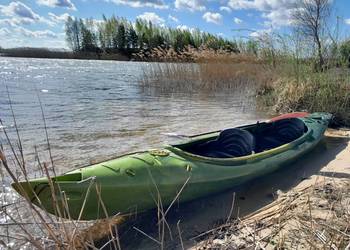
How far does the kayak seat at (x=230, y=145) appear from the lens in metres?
4.36

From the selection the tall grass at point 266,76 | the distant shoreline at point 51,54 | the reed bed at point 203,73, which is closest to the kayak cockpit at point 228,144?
the tall grass at point 266,76

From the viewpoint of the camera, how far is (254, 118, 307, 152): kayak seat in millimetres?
5268

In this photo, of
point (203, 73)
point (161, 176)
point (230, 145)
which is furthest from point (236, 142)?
point (203, 73)

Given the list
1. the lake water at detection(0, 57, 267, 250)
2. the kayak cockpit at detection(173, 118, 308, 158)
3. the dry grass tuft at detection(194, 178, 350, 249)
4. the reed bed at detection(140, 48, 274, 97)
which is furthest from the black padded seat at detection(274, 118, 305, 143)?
the reed bed at detection(140, 48, 274, 97)

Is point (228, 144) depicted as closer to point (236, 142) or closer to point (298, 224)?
point (236, 142)

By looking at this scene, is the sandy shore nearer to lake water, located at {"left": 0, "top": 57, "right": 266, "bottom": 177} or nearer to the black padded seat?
the black padded seat

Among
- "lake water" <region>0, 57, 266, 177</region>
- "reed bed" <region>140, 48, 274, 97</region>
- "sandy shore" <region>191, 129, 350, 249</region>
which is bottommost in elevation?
"lake water" <region>0, 57, 266, 177</region>

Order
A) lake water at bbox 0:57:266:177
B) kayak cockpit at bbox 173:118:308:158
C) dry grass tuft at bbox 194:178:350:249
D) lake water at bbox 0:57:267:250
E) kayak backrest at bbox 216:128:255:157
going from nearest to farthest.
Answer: dry grass tuft at bbox 194:178:350:249 → kayak cockpit at bbox 173:118:308:158 → kayak backrest at bbox 216:128:255:157 → lake water at bbox 0:57:267:250 → lake water at bbox 0:57:266:177

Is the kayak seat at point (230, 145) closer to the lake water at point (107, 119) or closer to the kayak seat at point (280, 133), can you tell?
the kayak seat at point (280, 133)

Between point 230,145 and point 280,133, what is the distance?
1377mm

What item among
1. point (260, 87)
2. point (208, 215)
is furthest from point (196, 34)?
point (208, 215)

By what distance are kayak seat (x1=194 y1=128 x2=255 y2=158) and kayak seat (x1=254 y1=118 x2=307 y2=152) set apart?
85 centimetres

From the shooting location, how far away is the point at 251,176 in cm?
394

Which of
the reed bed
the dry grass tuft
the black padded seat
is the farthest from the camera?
the reed bed
